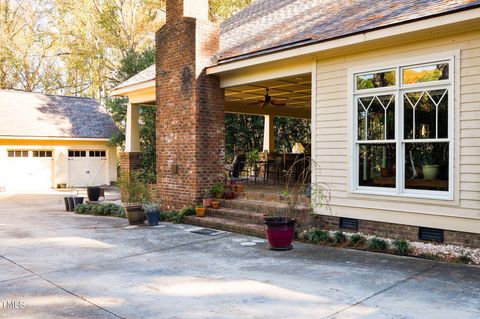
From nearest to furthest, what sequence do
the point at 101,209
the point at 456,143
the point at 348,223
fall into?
the point at 456,143 < the point at 348,223 < the point at 101,209

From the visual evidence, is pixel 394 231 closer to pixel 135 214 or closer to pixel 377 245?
pixel 377 245

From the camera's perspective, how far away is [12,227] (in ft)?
30.5

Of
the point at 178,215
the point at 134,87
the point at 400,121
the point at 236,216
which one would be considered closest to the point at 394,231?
the point at 400,121

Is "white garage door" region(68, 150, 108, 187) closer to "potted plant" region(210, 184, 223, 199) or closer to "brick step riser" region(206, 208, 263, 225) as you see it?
"potted plant" region(210, 184, 223, 199)

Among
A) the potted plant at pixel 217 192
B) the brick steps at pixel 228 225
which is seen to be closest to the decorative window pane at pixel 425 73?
the brick steps at pixel 228 225

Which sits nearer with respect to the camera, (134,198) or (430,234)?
(430,234)

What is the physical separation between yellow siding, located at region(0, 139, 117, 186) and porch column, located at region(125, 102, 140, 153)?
10414mm

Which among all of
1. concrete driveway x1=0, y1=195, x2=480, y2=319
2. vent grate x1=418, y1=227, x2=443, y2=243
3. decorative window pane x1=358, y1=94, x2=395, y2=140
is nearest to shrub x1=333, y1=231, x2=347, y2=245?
concrete driveway x1=0, y1=195, x2=480, y2=319

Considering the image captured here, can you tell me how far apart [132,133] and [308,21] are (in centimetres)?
655

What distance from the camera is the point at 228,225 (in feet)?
27.1

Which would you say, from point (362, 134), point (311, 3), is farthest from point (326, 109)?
point (311, 3)

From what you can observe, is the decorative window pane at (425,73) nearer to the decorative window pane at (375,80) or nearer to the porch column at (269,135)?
the decorative window pane at (375,80)

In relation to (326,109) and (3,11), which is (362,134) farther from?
(3,11)

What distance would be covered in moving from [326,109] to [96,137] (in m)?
17.7
